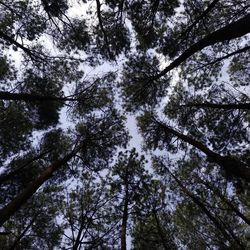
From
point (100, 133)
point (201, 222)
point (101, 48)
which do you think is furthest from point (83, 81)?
point (201, 222)

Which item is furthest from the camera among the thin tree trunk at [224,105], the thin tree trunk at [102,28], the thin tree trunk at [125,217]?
the thin tree trunk at [125,217]

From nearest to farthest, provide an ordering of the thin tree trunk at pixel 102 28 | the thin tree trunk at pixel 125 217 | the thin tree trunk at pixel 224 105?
the thin tree trunk at pixel 224 105
the thin tree trunk at pixel 102 28
the thin tree trunk at pixel 125 217

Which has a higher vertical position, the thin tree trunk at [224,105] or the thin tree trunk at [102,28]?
the thin tree trunk at [102,28]

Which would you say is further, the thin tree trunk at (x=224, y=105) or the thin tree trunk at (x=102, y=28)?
the thin tree trunk at (x=102, y=28)

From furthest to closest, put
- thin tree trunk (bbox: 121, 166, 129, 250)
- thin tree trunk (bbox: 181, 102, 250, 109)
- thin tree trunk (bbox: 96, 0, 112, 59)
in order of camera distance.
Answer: thin tree trunk (bbox: 121, 166, 129, 250) → thin tree trunk (bbox: 96, 0, 112, 59) → thin tree trunk (bbox: 181, 102, 250, 109)

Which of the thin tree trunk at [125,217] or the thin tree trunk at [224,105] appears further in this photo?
the thin tree trunk at [125,217]

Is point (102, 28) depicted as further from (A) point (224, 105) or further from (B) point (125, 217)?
(B) point (125, 217)

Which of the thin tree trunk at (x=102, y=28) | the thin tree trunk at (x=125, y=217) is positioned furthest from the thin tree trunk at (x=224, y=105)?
the thin tree trunk at (x=125, y=217)

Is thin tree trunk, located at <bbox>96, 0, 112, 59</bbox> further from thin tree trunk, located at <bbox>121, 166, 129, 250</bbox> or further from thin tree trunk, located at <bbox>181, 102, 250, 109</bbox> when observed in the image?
thin tree trunk, located at <bbox>121, 166, 129, 250</bbox>

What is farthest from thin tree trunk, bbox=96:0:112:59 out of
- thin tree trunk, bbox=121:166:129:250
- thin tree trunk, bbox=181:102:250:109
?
thin tree trunk, bbox=121:166:129:250

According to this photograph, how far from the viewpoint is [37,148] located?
1107 centimetres

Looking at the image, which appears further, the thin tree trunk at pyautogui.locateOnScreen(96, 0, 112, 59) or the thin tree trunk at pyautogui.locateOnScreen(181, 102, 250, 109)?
the thin tree trunk at pyautogui.locateOnScreen(96, 0, 112, 59)

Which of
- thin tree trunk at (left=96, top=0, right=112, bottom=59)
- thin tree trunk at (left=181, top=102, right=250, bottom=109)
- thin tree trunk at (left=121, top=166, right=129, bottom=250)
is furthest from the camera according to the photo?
thin tree trunk at (left=121, top=166, right=129, bottom=250)

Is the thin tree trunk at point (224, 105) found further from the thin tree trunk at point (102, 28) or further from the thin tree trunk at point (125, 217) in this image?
the thin tree trunk at point (125, 217)
